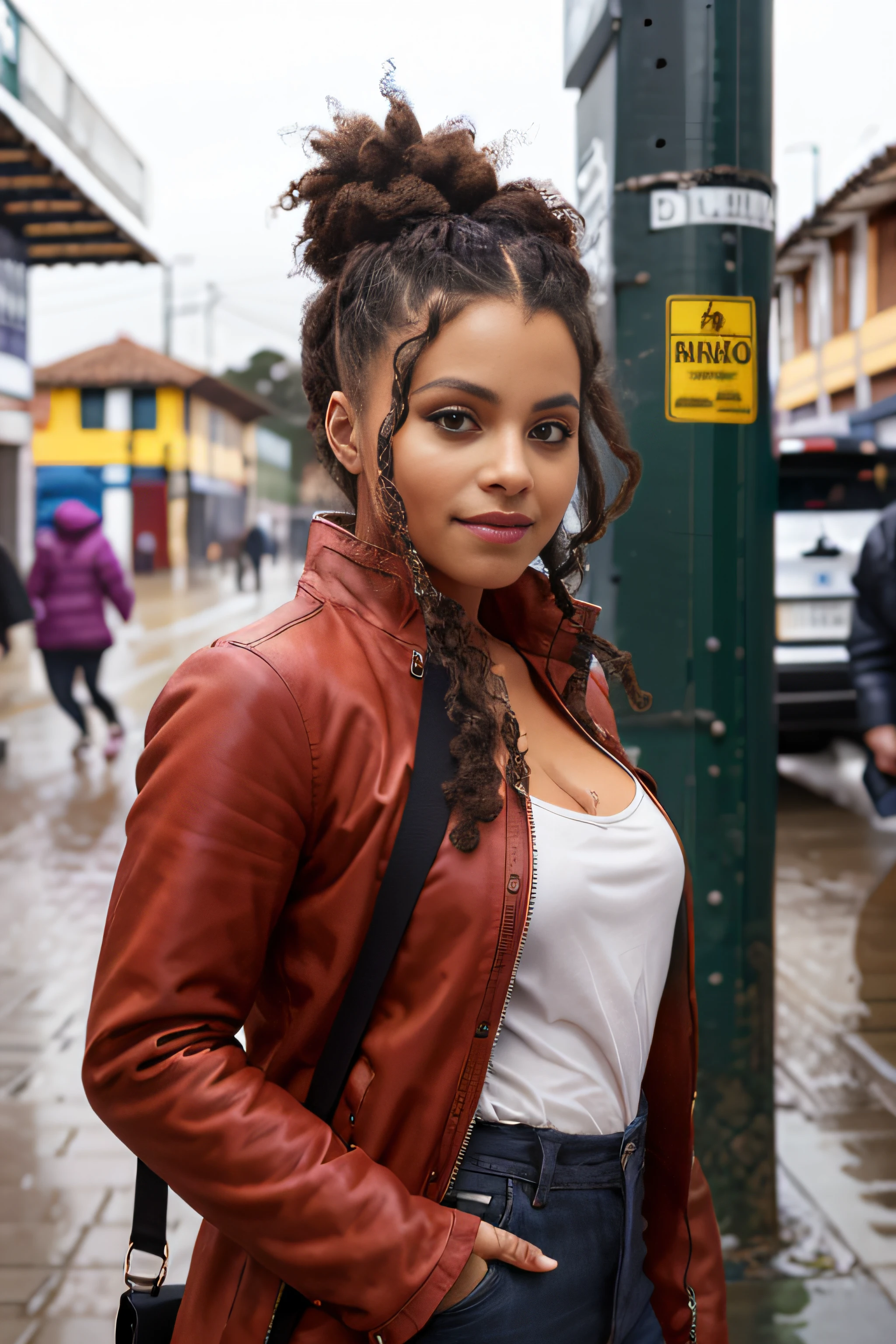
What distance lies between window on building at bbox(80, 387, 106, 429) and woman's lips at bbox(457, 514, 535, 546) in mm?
28199

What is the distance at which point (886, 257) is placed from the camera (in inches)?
891

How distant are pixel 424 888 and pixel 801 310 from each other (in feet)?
94.4

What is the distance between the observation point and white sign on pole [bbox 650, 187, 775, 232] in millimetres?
2795

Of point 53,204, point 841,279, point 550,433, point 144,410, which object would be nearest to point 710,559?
point 550,433

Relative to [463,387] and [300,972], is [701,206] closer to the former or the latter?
[463,387]

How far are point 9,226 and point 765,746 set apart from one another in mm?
17882

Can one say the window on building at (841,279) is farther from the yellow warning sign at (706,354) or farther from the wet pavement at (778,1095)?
the yellow warning sign at (706,354)

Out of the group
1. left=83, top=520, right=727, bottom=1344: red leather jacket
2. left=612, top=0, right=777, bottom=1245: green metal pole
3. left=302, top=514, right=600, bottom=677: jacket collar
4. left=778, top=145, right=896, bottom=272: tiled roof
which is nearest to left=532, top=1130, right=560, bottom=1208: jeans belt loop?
left=83, top=520, right=727, bottom=1344: red leather jacket

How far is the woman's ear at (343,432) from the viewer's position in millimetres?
1491

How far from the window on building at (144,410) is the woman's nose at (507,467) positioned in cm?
2929

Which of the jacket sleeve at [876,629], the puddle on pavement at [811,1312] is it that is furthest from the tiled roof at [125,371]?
the puddle on pavement at [811,1312]

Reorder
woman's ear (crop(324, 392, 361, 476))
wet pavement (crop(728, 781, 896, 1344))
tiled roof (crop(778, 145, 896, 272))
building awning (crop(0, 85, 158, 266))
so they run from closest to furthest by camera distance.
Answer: woman's ear (crop(324, 392, 361, 476)) → wet pavement (crop(728, 781, 896, 1344)) → building awning (crop(0, 85, 158, 266)) → tiled roof (crop(778, 145, 896, 272))

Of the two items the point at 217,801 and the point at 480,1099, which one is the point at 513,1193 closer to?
the point at 480,1099

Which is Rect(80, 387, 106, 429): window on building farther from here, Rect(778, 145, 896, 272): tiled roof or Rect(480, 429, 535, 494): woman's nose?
Rect(480, 429, 535, 494): woman's nose
